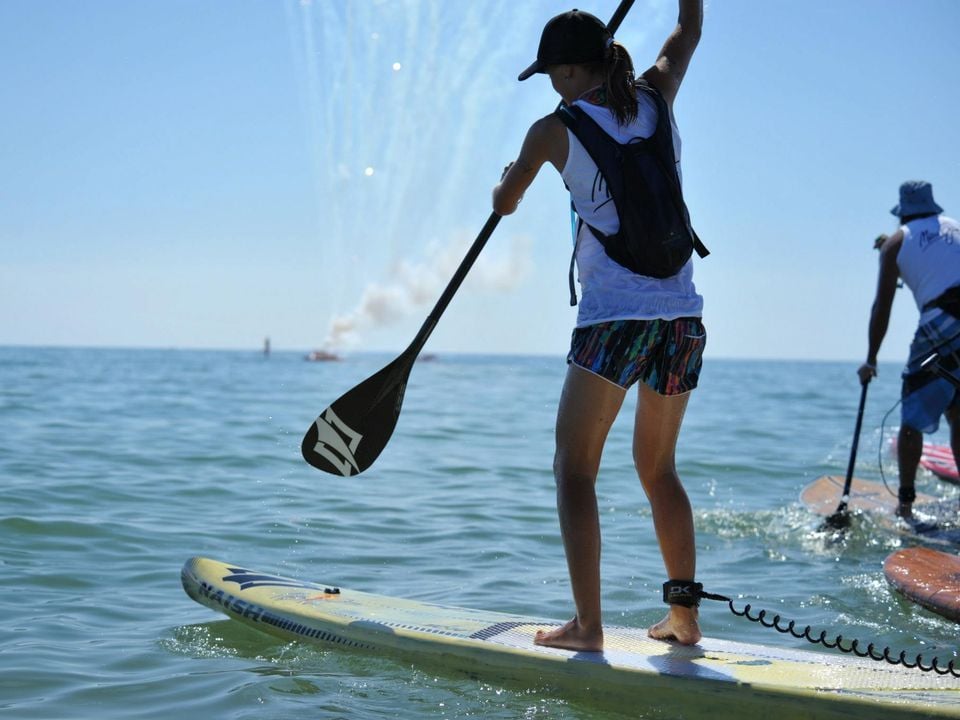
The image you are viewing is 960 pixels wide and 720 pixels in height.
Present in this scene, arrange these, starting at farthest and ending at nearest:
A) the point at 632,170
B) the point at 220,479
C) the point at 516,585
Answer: the point at 220,479 < the point at 516,585 < the point at 632,170

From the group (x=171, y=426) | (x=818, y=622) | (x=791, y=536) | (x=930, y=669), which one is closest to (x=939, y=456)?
(x=791, y=536)

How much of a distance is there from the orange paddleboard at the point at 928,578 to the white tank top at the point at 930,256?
4.89ft

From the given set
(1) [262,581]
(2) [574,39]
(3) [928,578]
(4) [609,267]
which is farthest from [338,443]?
(3) [928,578]

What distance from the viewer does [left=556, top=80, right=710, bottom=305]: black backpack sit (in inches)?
122

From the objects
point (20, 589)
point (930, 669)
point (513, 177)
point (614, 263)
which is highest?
point (513, 177)

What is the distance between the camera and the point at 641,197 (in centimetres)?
310

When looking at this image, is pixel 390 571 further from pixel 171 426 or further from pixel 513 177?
pixel 171 426

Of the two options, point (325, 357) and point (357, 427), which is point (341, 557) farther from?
point (325, 357)

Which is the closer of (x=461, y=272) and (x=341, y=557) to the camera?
(x=461, y=272)

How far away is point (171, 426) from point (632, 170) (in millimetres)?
11527

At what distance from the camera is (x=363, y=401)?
13.2 feet

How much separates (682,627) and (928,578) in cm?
176

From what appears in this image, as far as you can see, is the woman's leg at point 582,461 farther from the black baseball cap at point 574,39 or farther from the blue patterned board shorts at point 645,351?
the black baseball cap at point 574,39

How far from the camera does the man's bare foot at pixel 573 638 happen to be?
3.38m
